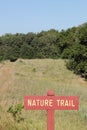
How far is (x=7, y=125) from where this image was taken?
10.6 m

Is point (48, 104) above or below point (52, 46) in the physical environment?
above

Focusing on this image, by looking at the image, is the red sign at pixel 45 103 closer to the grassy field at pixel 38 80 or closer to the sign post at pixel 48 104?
the sign post at pixel 48 104

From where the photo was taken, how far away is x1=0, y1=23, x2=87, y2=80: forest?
49.6 meters

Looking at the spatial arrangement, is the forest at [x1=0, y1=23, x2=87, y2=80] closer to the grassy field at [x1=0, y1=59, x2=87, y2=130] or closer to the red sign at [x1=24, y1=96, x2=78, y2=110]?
the grassy field at [x1=0, y1=59, x2=87, y2=130]

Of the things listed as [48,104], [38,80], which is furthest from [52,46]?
[48,104]

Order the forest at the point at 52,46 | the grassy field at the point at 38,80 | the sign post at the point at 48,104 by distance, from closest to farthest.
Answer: the sign post at the point at 48,104 < the grassy field at the point at 38,80 < the forest at the point at 52,46

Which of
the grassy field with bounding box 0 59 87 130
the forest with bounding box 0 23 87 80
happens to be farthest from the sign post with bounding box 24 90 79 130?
the forest with bounding box 0 23 87 80

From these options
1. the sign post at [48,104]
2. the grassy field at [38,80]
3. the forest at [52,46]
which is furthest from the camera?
the forest at [52,46]

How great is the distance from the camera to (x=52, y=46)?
278ft

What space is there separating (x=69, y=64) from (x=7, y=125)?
132 ft

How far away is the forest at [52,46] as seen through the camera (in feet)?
163

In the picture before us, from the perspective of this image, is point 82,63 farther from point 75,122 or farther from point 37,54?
point 75,122

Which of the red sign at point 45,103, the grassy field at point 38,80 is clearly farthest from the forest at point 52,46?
the red sign at point 45,103

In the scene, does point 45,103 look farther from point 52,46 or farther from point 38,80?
point 52,46
